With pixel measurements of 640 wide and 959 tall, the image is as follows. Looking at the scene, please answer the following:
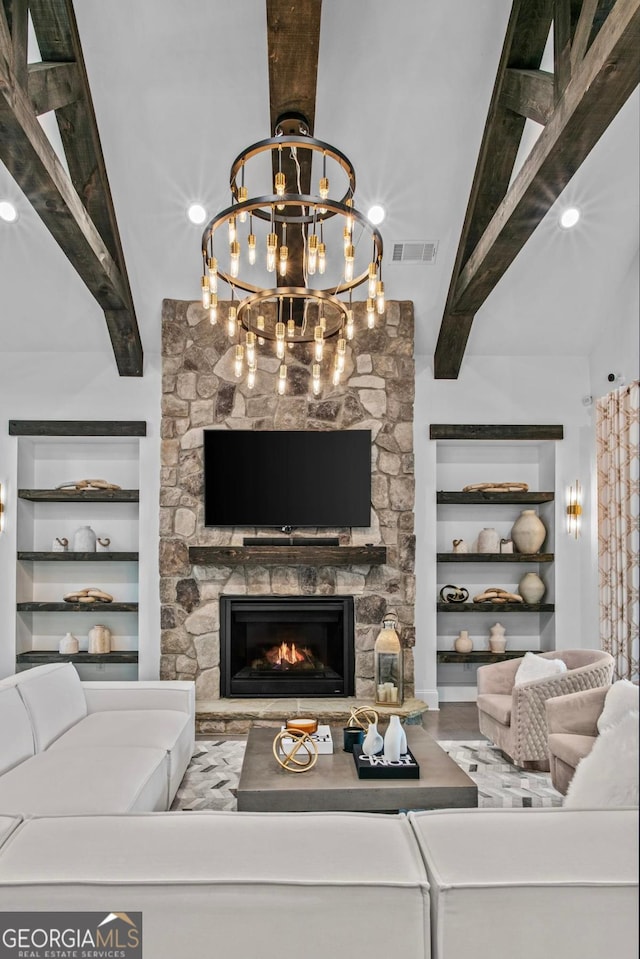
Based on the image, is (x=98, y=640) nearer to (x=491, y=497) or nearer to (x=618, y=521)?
(x=491, y=497)

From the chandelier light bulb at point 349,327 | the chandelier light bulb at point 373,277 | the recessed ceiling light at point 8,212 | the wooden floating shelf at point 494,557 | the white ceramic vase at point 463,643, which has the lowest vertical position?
the white ceramic vase at point 463,643

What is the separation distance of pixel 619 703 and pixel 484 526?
17.4 ft

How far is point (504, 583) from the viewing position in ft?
18.9

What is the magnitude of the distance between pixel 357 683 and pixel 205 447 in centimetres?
200

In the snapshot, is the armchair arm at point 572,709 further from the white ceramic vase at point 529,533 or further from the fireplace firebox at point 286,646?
the white ceramic vase at point 529,533

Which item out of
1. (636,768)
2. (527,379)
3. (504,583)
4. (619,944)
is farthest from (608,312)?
(636,768)

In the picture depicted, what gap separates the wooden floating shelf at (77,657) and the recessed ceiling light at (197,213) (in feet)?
10.2

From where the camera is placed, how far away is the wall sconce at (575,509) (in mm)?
5402

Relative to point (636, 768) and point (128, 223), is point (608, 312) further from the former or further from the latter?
point (636, 768)

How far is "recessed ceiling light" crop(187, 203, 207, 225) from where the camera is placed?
4594mm

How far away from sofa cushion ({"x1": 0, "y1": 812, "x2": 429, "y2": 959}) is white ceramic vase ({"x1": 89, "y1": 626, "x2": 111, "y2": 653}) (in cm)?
430

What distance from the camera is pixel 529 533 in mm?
5562

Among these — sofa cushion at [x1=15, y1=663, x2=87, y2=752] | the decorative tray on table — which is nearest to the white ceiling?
sofa cushion at [x1=15, y1=663, x2=87, y2=752]

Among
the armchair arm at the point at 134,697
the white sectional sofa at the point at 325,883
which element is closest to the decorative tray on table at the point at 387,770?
the armchair arm at the point at 134,697
